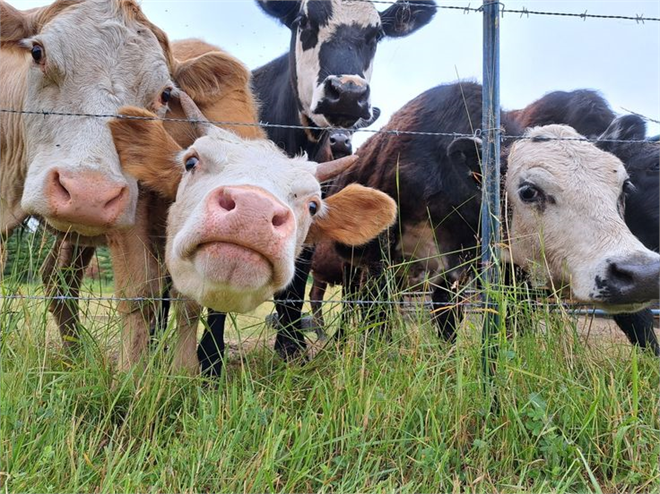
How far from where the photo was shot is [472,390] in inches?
116

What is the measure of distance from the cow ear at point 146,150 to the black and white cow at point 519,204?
132cm

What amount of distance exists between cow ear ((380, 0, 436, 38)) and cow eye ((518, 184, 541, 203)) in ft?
7.64

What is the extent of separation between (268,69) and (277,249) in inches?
153

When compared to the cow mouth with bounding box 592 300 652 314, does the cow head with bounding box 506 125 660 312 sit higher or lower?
higher

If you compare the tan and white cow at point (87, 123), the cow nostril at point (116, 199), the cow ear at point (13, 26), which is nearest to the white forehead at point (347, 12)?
the tan and white cow at point (87, 123)

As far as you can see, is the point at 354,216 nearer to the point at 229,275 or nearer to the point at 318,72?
the point at 229,275

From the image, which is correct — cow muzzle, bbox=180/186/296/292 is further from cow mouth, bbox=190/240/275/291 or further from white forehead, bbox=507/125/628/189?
white forehead, bbox=507/125/628/189

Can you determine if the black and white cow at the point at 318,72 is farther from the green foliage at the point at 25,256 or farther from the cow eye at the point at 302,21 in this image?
the green foliage at the point at 25,256

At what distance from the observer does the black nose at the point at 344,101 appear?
4.83 metres

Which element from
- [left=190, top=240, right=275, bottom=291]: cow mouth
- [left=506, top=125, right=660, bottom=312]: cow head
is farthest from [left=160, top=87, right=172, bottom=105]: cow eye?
[left=506, top=125, right=660, bottom=312]: cow head

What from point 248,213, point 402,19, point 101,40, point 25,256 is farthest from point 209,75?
point 402,19

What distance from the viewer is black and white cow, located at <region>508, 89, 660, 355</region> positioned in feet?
15.8

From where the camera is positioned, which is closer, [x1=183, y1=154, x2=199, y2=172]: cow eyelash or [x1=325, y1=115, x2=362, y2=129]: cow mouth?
[x1=183, y1=154, x2=199, y2=172]: cow eyelash

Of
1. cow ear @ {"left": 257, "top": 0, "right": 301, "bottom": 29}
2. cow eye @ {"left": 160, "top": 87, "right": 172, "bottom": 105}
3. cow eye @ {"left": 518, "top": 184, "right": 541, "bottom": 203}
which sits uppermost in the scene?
cow ear @ {"left": 257, "top": 0, "right": 301, "bottom": 29}
